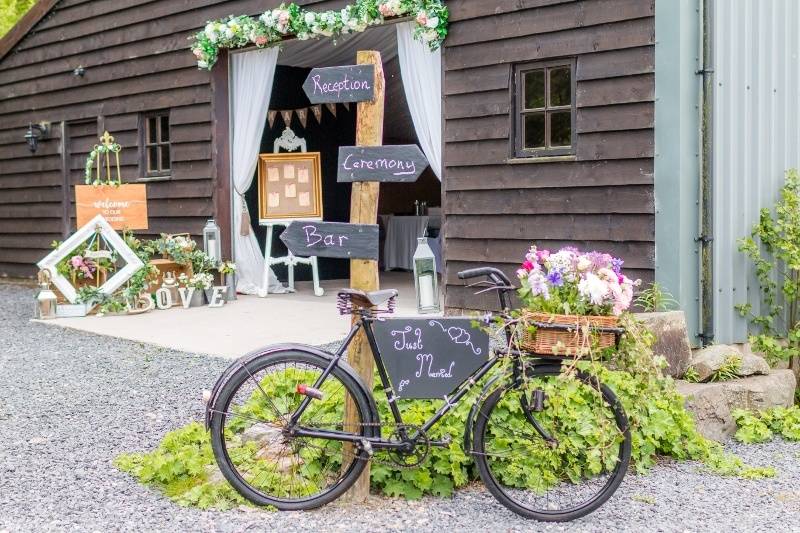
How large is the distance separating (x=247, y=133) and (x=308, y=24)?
5.45 ft

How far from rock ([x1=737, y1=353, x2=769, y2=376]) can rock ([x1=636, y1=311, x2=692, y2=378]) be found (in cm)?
42

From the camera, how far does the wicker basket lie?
3.44 metres

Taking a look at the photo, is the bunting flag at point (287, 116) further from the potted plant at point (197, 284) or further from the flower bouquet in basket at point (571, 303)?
the flower bouquet in basket at point (571, 303)

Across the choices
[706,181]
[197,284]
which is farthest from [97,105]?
[706,181]

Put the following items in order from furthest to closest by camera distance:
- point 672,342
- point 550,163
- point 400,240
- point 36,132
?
point 400,240, point 36,132, point 550,163, point 672,342

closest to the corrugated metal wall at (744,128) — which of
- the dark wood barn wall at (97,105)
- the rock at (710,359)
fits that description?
the rock at (710,359)

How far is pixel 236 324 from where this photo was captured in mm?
8086

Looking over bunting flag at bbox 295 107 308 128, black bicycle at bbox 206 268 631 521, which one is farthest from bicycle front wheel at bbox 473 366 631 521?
bunting flag at bbox 295 107 308 128

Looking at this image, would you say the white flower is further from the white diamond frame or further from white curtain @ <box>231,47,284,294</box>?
white curtain @ <box>231,47,284,294</box>

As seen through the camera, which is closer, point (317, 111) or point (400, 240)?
point (317, 111)

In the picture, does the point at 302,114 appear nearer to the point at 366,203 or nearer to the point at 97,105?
the point at 97,105

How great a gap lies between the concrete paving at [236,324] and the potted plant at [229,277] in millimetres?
107

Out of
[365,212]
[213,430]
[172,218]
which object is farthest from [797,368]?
[172,218]

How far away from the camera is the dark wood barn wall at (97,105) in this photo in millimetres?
10391
